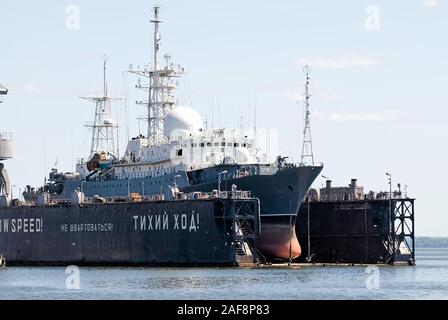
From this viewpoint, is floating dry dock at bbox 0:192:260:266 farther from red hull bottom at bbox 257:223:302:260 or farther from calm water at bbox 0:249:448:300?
red hull bottom at bbox 257:223:302:260

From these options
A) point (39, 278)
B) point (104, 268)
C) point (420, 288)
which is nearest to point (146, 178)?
point (104, 268)

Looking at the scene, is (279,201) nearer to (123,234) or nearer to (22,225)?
(123,234)

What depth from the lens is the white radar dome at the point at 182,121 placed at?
102m

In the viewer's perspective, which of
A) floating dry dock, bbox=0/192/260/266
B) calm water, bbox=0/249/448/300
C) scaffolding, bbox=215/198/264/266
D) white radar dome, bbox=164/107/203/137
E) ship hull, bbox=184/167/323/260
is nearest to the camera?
calm water, bbox=0/249/448/300

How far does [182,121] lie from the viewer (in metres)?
102

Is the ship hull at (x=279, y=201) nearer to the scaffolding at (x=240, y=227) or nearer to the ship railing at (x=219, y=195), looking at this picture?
the ship railing at (x=219, y=195)

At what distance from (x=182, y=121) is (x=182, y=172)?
657 centimetres

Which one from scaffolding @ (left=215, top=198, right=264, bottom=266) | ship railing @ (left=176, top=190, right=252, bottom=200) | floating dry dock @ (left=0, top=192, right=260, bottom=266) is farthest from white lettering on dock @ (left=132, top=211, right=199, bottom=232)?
scaffolding @ (left=215, top=198, right=264, bottom=266)

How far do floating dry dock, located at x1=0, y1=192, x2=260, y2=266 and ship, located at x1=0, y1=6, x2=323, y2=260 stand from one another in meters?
0.67

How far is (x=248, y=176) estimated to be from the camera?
91.7 metres

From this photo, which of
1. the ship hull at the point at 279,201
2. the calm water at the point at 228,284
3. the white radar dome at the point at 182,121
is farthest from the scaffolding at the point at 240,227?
the white radar dome at the point at 182,121

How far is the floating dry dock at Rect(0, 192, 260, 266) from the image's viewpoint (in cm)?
8738
